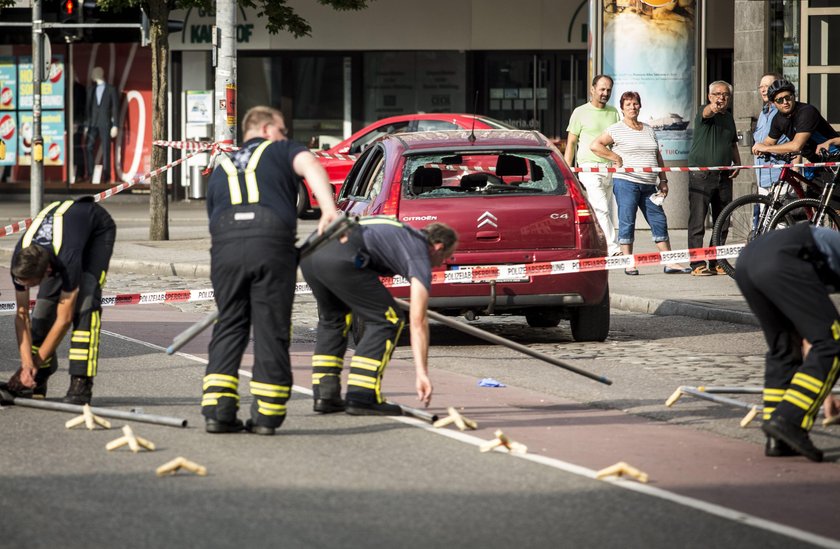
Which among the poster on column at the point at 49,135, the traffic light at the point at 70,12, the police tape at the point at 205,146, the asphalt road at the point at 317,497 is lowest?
the asphalt road at the point at 317,497

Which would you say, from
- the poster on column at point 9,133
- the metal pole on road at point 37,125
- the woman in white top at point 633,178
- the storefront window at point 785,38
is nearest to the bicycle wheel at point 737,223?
the woman in white top at point 633,178

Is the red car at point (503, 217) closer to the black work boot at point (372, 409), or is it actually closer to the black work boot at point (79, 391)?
the black work boot at point (372, 409)

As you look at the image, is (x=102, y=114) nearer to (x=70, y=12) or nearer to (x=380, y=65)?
(x=380, y=65)

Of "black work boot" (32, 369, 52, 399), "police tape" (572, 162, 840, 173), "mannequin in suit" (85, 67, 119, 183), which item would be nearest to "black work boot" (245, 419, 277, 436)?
"black work boot" (32, 369, 52, 399)

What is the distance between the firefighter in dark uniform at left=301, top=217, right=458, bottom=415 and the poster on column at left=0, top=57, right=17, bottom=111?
75.7 feet

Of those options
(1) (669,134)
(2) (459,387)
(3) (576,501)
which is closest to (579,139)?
(1) (669,134)

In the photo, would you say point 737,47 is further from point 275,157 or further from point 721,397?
point 275,157

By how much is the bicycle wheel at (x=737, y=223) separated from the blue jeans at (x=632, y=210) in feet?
2.48

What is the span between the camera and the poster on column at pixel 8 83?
30.3m

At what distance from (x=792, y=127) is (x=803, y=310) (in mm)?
7746

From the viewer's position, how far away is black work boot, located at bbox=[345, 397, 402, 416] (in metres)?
8.61

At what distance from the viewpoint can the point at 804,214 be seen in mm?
14188

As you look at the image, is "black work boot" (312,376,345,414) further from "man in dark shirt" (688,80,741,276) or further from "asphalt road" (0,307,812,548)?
"man in dark shirt" (688,80,741,276)

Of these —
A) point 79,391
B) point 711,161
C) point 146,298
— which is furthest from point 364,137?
point 79,391
